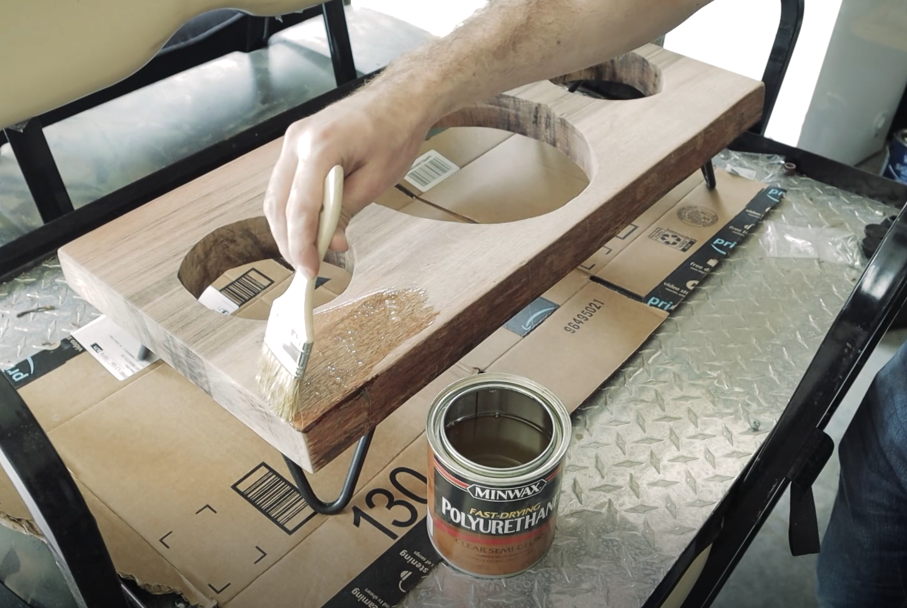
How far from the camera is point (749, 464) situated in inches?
32.0

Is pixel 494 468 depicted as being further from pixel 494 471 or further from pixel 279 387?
pixel 279 387

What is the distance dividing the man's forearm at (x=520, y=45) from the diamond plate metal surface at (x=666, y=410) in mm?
373

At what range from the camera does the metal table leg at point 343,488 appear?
2.55ft

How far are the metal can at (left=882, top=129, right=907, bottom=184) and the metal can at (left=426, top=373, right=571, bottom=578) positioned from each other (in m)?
1.44

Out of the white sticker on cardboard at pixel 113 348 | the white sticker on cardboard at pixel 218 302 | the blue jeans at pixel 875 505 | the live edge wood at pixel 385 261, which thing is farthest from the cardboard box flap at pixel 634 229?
the white sticker on cardboard at pixel 113 348

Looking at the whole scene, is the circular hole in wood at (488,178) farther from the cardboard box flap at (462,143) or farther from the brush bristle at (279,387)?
the brush bristle at (279,387)

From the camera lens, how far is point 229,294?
1.04m

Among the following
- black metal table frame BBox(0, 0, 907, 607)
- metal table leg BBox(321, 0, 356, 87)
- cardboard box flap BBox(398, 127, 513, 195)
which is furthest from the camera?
metal table leg BBox(321, 0, 356, 87)

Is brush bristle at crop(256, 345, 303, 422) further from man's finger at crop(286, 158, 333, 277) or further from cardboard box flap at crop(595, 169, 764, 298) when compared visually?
cardboard box flap at crop(595, 169, 764, 298)

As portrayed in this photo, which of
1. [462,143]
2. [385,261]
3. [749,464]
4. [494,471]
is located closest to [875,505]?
[749,464]

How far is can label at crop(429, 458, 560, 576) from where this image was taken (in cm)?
63

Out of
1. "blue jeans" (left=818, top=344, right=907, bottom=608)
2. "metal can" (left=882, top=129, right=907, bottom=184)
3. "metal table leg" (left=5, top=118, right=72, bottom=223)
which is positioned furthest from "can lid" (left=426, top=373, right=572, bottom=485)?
"metal can" (left=882, top=129, right=907, bottom=184)

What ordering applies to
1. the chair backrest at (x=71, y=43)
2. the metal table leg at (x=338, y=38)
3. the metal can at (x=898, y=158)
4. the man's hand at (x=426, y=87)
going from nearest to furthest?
the man's hand at (x=426, y=87) < the chair backrest at (x=71, y=43) < the metal table leg at (x=338, y=38) < the metal can at (x=898, y=158)

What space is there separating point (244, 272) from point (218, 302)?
0.08 meters
